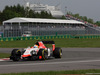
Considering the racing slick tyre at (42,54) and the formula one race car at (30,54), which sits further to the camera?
the racing slick tyre at (42,54)

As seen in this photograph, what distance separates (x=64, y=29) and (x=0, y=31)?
2139 cm

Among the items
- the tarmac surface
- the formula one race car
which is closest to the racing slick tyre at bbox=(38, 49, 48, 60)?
the formula one race car

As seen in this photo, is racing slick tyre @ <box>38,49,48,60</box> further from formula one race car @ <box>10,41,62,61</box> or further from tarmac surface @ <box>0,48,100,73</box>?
tarmac surface @ <box>0,48,100,73</box>

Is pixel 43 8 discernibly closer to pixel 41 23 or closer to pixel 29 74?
pixel 41 23

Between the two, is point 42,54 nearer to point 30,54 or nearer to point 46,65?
point 30,54

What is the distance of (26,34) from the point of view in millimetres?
72500

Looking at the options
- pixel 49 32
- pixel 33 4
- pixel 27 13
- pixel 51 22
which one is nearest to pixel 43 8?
pixel 33 4

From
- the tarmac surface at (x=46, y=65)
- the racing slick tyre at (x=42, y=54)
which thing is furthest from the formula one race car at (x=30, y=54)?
the tarmac surface at (x=46, y=65)

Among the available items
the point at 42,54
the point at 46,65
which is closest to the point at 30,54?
the point at 42,54

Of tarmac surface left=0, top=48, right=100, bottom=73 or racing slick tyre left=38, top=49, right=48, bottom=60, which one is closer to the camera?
tarmac surface left=0, top=48, right=100, bottom=73

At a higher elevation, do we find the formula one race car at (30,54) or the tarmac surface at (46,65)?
the formula one race car at (30,54)

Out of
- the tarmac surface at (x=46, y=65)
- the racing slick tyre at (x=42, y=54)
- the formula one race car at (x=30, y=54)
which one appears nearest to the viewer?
the tarmac surface at (x=46, y=65)

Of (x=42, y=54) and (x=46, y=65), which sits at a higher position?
(x=42, y=54)

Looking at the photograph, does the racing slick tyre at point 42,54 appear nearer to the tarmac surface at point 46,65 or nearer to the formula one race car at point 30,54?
the formula one race car at point 30,54
